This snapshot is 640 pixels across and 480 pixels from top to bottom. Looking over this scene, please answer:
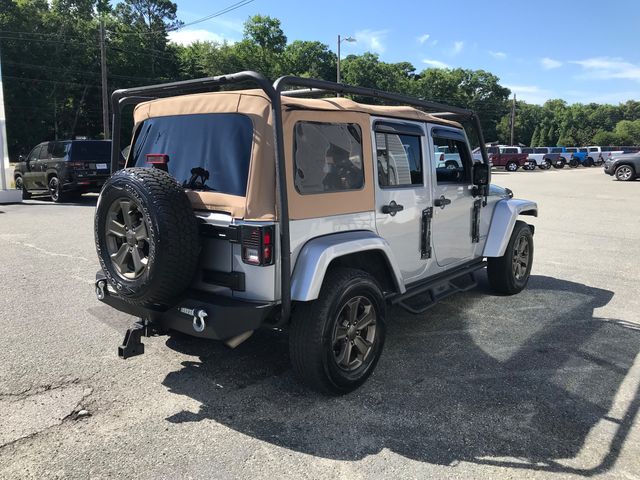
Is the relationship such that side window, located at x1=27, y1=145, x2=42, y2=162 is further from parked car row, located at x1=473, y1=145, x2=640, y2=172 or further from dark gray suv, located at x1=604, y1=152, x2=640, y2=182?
parked car row, located at x1=473, y1=145, x2=640, y2=172

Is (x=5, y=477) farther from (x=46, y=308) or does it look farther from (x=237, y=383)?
(x=46, y=308)

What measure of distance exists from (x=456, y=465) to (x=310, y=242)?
1557 mm

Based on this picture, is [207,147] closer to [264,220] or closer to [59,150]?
[264,220]

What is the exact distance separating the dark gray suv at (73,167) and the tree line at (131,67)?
30.5 metres

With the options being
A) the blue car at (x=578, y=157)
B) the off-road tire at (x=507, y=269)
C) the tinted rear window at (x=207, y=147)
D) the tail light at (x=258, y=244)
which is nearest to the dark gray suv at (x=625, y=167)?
the blue car at (x=578, y=157)

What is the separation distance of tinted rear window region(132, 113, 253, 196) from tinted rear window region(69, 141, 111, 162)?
38.1 ft

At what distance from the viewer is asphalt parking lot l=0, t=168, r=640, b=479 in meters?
2.72

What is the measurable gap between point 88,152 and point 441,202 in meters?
12.5

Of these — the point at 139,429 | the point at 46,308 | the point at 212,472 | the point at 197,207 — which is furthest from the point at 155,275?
the point at 46,308

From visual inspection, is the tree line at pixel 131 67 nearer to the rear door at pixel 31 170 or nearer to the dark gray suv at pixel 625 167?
the rear door at pixel 31 170

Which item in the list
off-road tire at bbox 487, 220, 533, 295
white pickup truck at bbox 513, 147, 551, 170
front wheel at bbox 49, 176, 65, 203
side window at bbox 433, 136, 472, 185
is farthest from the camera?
white pickup truck at bbox 513, 147, 551, 170

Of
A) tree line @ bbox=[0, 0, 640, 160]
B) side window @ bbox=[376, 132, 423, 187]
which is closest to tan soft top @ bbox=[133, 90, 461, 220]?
side window @ bbox=[376, 132, 423, 187]

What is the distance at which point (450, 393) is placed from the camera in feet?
11.4

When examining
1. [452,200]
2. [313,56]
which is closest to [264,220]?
[452,200]
